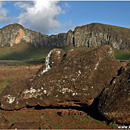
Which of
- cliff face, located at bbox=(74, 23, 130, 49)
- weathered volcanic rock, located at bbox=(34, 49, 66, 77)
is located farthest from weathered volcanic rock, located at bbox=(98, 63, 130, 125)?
cliff face, located at bbox=(74, 23, 130, 49)

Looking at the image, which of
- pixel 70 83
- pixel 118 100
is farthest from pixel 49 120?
pixel 118 100

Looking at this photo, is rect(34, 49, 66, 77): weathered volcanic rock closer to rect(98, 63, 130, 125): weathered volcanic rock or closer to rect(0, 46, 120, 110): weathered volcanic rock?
rect(0, 46, 120, 110): weathered volcanic rock

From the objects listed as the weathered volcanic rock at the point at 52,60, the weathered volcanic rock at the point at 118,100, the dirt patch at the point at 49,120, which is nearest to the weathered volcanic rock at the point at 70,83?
the dirt patch at the point at 49,120

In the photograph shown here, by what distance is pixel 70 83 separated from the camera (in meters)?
12.4

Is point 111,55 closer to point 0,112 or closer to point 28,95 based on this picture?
point 28,95

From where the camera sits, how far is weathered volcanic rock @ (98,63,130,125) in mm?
9711

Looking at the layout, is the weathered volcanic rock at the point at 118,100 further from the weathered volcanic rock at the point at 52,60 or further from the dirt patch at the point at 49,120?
the weathered volcanic rock at the point at 52,60

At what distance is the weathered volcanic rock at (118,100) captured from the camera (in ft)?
31.9

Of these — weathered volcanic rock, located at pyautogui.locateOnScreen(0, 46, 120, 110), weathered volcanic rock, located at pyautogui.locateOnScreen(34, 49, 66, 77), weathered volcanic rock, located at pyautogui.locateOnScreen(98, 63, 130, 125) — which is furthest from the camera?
weathered volcanic rock, located at pyautogui.locateOnScreen(34, 49, 66, 77)

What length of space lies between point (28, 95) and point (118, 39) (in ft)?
624

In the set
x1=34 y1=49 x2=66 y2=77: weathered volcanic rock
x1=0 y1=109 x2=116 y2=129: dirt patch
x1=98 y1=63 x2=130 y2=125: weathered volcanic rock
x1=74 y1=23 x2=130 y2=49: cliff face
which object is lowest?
x1=0 y1=109 x2=116 y2=129: dirt patch

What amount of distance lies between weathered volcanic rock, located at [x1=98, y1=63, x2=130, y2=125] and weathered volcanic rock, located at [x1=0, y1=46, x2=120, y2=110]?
2.81ft

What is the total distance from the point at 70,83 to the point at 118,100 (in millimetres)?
3652

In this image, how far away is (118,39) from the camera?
18988 cm
